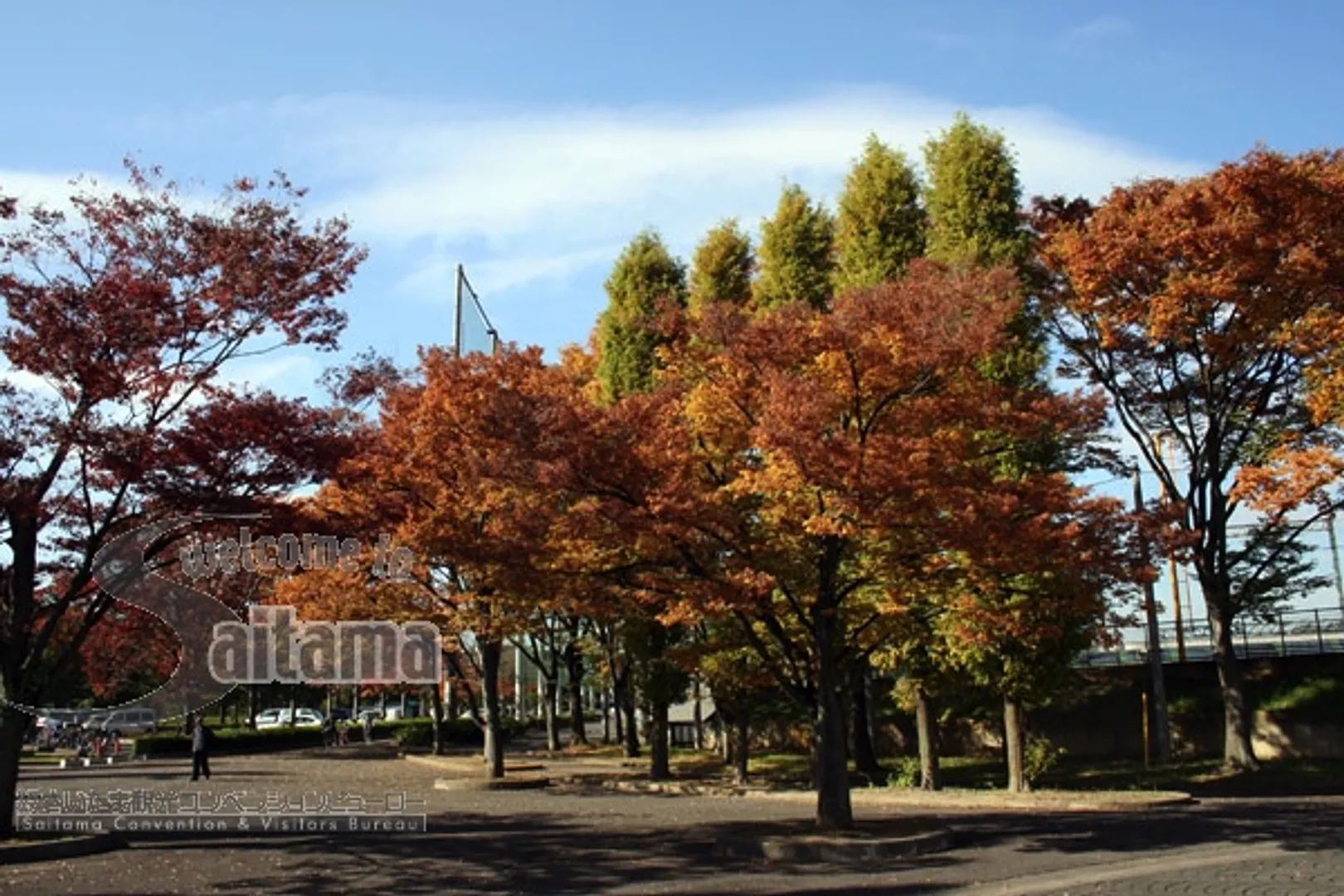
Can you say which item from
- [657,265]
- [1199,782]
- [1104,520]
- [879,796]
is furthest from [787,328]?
[657,265]

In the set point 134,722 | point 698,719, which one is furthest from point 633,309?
point 134,722

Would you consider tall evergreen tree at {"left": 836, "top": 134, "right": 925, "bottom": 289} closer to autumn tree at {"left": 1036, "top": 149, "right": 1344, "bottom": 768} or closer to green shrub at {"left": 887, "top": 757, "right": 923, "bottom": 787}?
autumn tree at {"left": 1036, "top": 149, "right": 1344, "bottom": 768}

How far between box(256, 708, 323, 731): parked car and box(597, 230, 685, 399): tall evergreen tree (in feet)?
120

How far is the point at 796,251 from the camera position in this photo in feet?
92.8

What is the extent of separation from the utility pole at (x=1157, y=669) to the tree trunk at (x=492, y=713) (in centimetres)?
1421

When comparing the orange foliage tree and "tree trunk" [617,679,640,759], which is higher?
the orange foliage tree

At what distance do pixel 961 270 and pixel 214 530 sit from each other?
1067 cm

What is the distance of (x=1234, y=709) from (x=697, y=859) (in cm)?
1592

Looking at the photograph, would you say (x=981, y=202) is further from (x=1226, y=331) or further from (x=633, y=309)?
(x=633, y=309)

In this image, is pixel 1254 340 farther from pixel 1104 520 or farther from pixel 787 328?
pixel 787 328

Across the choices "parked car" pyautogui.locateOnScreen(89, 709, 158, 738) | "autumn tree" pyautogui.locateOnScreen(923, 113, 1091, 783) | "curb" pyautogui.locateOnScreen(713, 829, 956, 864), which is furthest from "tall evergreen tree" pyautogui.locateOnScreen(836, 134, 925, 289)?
"parked car" pyautogui.locateOnScreen(89, 709, 158, 738)

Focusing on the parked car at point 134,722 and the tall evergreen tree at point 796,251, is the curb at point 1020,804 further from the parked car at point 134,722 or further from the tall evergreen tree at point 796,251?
the parked car at point 134,722

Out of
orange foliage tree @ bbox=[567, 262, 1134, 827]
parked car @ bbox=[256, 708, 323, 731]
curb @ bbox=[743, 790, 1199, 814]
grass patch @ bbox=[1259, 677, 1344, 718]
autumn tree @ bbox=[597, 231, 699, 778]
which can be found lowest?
parked car @ bbox=[256, 708, 323, 731]

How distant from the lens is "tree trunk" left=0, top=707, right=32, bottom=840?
14.1m
